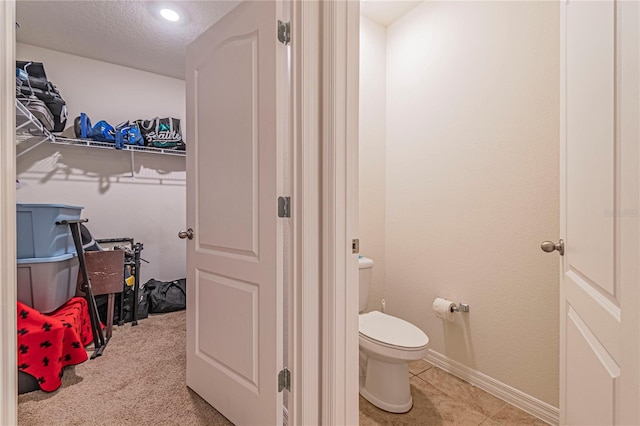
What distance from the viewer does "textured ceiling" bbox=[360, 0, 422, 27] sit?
2.15 meters

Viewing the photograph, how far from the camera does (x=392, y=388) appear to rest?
5.33 ft

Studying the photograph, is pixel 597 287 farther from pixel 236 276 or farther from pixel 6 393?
pixel 6 393

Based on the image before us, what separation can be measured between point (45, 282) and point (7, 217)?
181 centimetres

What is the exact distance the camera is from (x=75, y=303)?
87.2 inches

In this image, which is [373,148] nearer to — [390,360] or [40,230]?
[390,360]

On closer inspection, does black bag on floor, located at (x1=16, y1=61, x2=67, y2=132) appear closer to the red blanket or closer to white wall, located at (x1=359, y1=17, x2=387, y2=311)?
the red blanket

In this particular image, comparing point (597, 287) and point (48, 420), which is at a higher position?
point (597, 287)

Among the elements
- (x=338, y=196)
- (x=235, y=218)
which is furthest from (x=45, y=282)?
(x=338, y=196)

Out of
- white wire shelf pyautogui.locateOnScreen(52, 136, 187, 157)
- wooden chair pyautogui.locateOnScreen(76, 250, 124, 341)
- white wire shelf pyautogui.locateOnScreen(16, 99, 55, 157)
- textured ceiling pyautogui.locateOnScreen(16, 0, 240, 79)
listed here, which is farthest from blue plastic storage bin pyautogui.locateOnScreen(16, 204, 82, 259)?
textured ceiling pyautogui.locateOnScreen(16, 0, 240, 79)

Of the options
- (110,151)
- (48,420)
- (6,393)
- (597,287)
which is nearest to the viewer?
(6,393)

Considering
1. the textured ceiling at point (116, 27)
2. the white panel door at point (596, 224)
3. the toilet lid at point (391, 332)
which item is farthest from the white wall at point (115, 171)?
the white panel door at point (596, 224)

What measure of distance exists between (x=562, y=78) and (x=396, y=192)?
1.24 meters

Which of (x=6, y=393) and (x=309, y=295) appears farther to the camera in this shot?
(x=309, y=295)

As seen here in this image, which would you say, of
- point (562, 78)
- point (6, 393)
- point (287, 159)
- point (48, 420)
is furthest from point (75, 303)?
point (562, 78)
